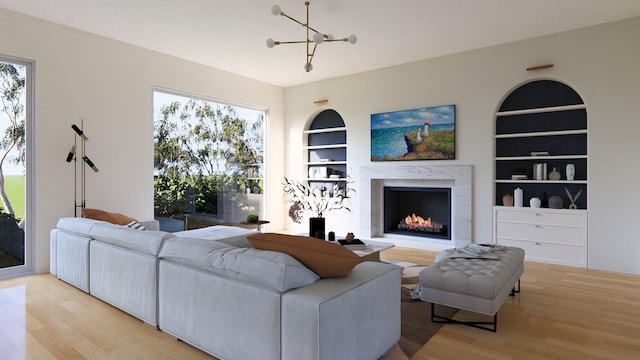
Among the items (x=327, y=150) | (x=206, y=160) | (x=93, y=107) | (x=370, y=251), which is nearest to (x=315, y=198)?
(x=327, y=150)

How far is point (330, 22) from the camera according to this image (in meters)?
4.30

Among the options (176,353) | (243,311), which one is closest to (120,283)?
(176,353)

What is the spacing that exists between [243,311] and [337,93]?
525 centimetres

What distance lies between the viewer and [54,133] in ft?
14.1

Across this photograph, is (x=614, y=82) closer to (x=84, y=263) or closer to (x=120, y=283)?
(x=120, y=283)

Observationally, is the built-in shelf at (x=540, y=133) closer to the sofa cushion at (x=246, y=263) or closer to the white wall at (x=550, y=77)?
the white wall at (x=550, y=77)

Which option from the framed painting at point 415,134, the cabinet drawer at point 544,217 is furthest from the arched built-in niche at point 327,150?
the cabinet drawer at point 544,217

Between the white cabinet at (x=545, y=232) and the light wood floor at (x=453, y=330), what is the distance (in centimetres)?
83


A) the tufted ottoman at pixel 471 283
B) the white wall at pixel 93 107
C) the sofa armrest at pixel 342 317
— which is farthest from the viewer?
the white wall at pixel 93 107

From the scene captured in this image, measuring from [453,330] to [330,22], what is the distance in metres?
3.47

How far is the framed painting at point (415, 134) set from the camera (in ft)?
18.0

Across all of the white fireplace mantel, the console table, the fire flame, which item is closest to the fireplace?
the fire flame

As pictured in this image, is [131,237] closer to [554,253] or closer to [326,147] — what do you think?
[326,147]

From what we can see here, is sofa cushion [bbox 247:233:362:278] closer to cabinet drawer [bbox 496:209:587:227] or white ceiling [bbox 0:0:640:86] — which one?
white ceiling [bbox 0:0:640:86]
